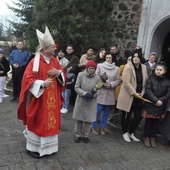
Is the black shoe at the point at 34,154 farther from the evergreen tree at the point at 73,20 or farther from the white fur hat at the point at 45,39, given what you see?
the evergreen tree at the point at 73,20

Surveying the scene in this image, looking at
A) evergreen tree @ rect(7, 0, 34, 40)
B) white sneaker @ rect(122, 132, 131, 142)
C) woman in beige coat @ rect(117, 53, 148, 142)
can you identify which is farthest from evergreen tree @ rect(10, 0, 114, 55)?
evergreen tree @ rect(7, 0, 34, 40)

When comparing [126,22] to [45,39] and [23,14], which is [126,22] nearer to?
[45,39]

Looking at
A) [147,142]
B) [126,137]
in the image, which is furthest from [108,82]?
[147,142]

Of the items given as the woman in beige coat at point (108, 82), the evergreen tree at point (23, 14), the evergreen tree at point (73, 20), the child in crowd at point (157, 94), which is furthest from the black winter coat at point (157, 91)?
the evergreen tree at point (23, 14)

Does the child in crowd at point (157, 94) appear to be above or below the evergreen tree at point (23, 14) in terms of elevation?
below

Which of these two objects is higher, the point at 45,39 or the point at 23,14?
the point at 23,14

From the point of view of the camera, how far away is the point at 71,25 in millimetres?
8164

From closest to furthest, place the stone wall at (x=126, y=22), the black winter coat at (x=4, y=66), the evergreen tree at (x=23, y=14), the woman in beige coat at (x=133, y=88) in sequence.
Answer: the woman in beige coat at (x=133, y=88) → the black winter coat at (x=4, y=66) → the stone wall at (x=126, y=22) → the evergreen tree at (x=23, y=14)

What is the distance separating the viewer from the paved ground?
148 inches

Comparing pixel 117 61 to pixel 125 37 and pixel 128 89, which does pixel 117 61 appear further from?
pixel 125 37

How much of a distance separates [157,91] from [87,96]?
4.33 feet

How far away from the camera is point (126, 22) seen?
30.6 ft

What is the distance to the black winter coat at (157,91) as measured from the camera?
4641mm

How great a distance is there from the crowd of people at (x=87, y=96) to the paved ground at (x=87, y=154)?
172 millimetres
